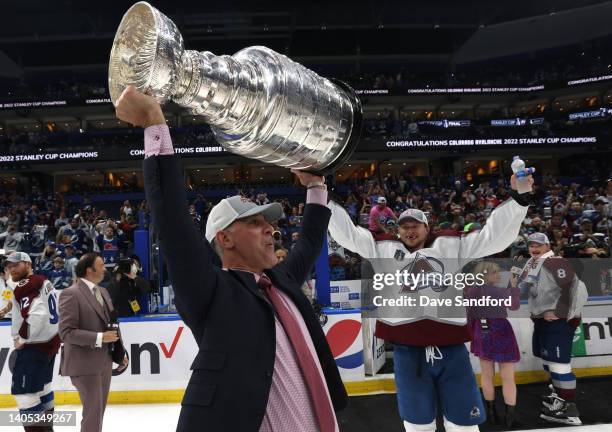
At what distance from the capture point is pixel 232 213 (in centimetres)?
153

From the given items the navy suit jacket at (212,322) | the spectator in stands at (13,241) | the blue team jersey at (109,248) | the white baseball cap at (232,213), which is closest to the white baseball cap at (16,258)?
the white baseball cap at (232,213)

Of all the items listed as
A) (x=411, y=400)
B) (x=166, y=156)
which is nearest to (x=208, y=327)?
(x=166, y=156)

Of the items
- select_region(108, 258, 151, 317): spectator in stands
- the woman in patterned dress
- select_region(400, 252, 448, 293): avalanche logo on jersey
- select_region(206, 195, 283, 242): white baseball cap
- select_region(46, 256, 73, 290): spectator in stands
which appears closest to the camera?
select_region(206, 195, 283, 242): white baseball cap

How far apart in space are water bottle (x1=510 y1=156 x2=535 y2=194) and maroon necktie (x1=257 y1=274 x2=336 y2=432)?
1.60 m

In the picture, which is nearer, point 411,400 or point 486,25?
point 411,400

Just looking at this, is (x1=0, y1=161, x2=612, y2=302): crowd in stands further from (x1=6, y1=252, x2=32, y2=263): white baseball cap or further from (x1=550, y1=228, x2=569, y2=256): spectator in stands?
(x1=6, y1=252, x2=32, y2=263): white baseball cap

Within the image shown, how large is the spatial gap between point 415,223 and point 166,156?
87.4 inches

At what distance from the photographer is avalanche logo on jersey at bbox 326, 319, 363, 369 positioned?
627cm

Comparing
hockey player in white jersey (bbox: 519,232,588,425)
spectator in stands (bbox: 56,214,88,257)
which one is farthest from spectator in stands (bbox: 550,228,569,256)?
spectator in stands (bbox: 56,214,88,257)

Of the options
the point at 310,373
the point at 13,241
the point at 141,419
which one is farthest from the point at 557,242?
the point at 13,241

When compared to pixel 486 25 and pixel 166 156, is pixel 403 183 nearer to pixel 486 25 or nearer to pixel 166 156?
pixel 486 25

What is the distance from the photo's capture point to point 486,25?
28422 millimetres

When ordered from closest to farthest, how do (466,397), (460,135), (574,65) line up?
1. (466,397)
2. (460,135)
3. (574,65)

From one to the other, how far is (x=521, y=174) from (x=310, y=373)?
168cm
